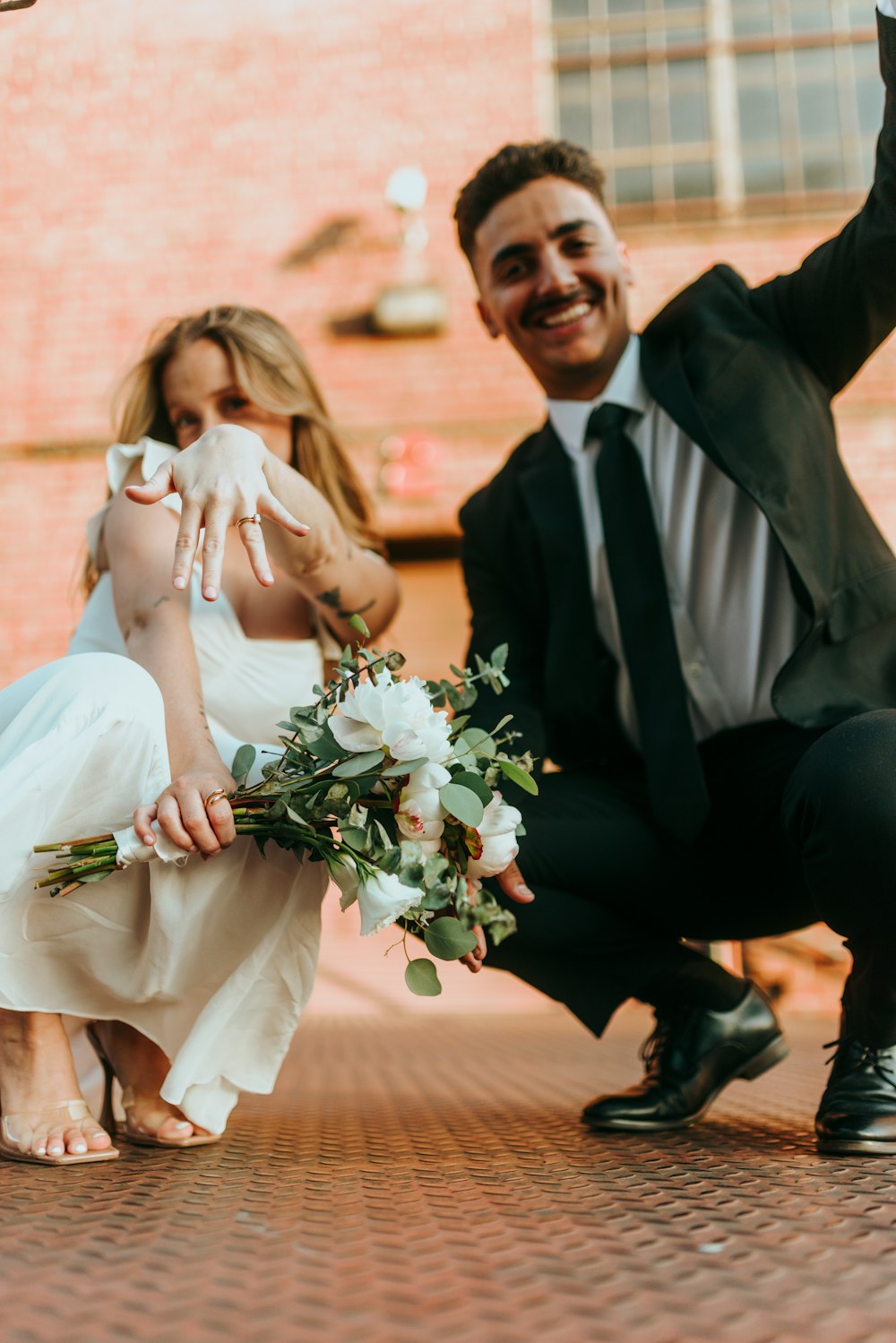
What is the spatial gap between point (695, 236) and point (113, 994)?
242 inches

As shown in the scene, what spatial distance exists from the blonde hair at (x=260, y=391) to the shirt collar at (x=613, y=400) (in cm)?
45

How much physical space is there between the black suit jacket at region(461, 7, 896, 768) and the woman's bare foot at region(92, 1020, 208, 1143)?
0.86 metres

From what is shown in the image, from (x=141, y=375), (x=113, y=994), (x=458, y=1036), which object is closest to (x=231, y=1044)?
(x=113, y=994)

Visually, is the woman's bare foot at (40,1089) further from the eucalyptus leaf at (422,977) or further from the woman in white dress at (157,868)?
the eucalyptus leaf at (422,977)

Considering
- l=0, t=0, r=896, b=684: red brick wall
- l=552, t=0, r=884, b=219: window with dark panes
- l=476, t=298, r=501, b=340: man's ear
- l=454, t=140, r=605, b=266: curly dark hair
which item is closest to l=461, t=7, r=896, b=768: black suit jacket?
l=476, t=298, r=501, b=340: man's ear

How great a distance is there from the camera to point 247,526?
5.40 ft

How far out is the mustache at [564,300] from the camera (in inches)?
98.3

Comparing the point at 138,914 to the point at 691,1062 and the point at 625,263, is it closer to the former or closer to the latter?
the point at 691,1062

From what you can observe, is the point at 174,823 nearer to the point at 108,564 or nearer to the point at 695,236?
the point at 108,564

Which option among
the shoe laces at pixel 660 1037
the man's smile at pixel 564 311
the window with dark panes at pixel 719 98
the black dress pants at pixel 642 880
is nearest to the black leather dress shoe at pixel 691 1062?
the shoe laces at pixel 660 1037

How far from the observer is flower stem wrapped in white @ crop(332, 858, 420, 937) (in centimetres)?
154

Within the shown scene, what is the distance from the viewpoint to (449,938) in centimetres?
163

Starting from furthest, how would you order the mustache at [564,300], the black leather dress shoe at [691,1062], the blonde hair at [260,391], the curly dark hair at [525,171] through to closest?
the curly dark hair at [525,171] → the mustache at [564,300] → the blonde hair at [260,391] → the black leather dress shoe at [691,1062]

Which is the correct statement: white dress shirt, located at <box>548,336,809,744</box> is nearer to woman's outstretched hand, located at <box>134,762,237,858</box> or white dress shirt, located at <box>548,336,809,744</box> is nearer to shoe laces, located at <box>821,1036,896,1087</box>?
shoe laces, located at <box>821,1036,896,1087</box>
